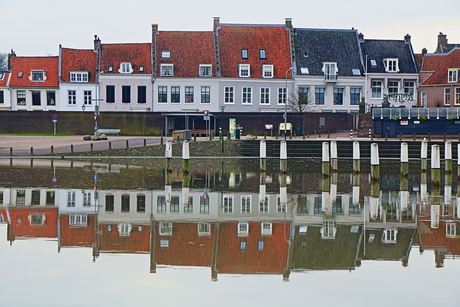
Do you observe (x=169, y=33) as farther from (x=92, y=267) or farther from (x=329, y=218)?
(x=92, y=267)

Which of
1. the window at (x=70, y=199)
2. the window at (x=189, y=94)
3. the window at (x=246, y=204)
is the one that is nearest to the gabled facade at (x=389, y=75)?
the window at (x=189, y=94)

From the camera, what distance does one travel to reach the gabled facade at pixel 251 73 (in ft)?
245

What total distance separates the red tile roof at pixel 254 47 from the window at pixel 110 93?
10273 millimetres

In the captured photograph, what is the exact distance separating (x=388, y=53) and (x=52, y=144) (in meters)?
35.3

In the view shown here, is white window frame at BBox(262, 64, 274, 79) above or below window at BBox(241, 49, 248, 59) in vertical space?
below

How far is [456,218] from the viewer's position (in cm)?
2444

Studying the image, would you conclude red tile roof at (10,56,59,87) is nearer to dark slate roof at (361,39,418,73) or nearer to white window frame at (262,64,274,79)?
white window frame at (262,64,274,79)

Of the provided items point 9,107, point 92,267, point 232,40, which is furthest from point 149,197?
point 9,107

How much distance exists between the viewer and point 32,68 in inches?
3199

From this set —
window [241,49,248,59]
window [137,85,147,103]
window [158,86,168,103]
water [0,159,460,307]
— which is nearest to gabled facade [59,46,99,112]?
window [137,85,147,103]

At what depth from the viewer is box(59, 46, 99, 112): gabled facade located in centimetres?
7800

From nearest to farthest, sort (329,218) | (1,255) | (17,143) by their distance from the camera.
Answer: (1,255), (329,218), (17,143)

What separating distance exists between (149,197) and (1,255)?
Result: 465 inches

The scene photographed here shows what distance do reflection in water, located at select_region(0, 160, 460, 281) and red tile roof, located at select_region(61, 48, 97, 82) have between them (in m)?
Result: 39.4
